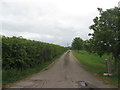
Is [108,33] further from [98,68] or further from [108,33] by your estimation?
[98,68]

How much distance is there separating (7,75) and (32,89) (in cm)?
254

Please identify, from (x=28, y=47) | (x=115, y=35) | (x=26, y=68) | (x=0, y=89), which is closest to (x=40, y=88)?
(x=0, y=89)

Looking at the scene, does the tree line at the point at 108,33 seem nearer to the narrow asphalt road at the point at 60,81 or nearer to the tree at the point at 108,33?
the tree at the point at 108,33

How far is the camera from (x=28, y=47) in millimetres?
11227

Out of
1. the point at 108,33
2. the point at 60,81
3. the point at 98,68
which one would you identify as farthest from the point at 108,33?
the point at 98,68

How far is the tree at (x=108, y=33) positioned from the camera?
9.05 m

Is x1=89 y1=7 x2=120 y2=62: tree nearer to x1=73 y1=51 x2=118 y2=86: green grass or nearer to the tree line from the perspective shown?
the tree line

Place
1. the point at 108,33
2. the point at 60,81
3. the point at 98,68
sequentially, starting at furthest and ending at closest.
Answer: the point at 98,68 < the point at 108,33 < the point at 60,81

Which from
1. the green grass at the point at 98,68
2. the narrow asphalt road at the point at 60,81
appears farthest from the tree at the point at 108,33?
the narrow asphalt road at the point at 60,81

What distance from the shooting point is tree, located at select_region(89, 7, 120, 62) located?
905 cm

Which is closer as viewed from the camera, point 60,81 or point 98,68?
point 60,81

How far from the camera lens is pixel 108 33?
8.87 metres

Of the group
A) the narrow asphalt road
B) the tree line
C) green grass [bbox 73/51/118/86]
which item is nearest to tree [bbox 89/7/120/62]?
the tree line

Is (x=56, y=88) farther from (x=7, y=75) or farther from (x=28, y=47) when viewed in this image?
(x=28, y=47)
